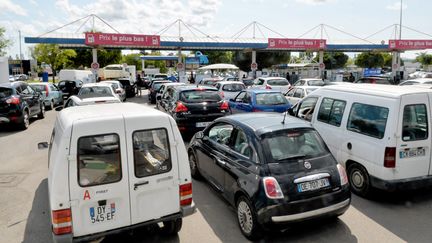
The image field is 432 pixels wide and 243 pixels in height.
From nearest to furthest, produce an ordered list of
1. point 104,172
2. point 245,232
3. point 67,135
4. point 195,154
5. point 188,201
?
point 67,135, point 104,172, point 188,201, point 245,232, point 195,154

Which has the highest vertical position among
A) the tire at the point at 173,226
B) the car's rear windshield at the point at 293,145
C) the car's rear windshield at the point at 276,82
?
the car's rear windshield at the point at 276,82

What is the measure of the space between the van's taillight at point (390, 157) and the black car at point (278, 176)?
114 centimetres

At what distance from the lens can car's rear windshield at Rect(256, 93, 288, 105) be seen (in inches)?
444

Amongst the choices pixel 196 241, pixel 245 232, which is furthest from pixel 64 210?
pixel 245 232

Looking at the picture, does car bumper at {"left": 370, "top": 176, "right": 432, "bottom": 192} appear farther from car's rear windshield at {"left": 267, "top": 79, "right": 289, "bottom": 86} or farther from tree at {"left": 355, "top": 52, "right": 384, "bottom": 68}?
tree at {"left": 355, "top": 52, "right": 384, "bottom": 68}

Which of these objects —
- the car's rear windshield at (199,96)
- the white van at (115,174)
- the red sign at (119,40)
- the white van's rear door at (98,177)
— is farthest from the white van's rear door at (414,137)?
the red sign at (119,40)

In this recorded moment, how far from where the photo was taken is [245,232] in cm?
453

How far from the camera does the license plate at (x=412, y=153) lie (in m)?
5.35

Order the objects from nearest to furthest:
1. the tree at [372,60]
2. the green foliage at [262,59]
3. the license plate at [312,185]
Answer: the license plate at [312,185], the green foliage at [262,59], the tree at [372,60]

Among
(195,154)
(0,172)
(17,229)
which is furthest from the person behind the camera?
(0,172)

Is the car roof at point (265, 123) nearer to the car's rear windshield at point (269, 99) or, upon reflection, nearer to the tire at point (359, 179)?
the tire at point (359, 179)

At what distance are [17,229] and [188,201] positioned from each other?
9.00 feet

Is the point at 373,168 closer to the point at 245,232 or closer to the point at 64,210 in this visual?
the point at 245,232

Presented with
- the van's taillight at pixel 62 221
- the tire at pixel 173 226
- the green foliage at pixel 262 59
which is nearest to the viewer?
the van's taillight at pixel 62 221
